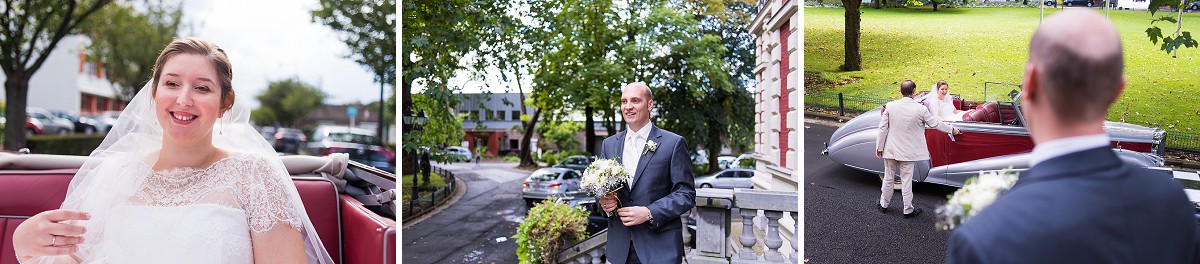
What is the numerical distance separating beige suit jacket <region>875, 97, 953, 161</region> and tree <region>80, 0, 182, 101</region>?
8.98 m

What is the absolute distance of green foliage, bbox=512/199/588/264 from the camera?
165 inches

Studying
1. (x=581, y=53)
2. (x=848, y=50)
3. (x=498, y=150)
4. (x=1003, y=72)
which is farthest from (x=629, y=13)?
(x=1003, y=72)

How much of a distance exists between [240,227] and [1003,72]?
11.9 feet

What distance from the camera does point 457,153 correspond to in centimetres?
501

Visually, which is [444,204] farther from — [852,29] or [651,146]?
[852,29]

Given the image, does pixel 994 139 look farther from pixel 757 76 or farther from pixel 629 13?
pixel 629 13

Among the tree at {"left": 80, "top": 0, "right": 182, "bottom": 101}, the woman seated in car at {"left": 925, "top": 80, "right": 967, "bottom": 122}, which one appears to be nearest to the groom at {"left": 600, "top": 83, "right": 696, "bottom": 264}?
the woman seated in car at {"left": 925, "top": 80, "right": 967, "bottom": 122}

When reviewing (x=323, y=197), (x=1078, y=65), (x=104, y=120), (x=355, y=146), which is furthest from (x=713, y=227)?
(x=104, y=120)

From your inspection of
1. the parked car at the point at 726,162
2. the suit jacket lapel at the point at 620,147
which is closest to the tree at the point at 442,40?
the suit jacket lapel at the point at 620,147

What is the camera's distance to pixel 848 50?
3.66 metres

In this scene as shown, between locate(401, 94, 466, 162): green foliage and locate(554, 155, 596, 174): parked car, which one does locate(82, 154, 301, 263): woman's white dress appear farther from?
locate(554, 155, 596, 174): parked car

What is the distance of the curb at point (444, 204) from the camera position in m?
4.99

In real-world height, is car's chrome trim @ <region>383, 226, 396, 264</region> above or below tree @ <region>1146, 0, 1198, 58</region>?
below

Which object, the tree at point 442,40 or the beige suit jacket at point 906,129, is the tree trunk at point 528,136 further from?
the beige suit jacket at point 906,129
